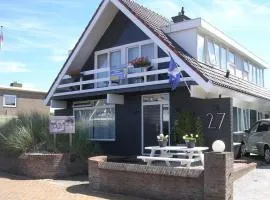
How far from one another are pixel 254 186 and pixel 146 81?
Answer: 7.25 metres

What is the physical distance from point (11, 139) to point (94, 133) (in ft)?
17.4

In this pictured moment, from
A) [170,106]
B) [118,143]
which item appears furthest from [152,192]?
[118,143]

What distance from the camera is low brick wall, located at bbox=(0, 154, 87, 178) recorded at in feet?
51.2

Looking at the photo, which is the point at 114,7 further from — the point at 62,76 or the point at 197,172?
the point at 197,172

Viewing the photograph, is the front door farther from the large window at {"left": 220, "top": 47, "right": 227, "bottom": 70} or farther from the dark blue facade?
the large window at {"left": 220, "top": 47, "right": 227, "bottom": 70}

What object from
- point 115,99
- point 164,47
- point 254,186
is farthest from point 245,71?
point 254,186

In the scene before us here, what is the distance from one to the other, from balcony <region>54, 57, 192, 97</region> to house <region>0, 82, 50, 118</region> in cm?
1496

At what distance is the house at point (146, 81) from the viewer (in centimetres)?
1650

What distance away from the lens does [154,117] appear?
60.8 ft

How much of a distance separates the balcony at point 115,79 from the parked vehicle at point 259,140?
4.24 m

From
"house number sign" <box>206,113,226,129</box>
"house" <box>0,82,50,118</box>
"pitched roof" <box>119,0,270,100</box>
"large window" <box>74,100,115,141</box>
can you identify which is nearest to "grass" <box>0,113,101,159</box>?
"large window" <box>74,100,115,141</box>

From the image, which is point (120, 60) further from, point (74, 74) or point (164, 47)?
point (164, 47)

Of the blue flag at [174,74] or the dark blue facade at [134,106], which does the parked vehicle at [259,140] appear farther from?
the blue flag at [174,74]

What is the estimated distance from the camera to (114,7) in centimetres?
1991
